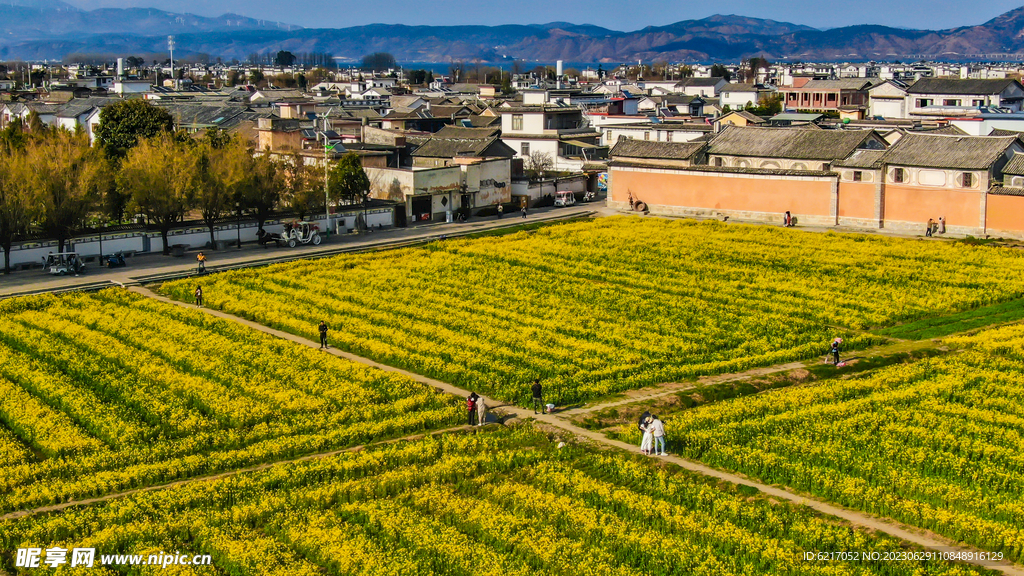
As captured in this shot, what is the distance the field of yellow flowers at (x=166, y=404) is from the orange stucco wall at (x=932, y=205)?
40.1 meters

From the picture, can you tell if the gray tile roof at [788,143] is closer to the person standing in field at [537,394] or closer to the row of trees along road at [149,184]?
the row of trees along road at [149,184]

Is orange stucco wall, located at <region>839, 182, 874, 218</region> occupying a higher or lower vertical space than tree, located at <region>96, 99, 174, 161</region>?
lower

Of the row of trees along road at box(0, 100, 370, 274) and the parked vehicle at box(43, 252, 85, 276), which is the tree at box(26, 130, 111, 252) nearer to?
the row of trees along road at box(0, 100, 370, 274)

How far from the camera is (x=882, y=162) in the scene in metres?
62.7

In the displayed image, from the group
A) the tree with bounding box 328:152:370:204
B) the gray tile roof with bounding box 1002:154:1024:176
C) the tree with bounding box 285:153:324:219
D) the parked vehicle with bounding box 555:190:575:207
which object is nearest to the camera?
the gray tile roof with bounding box 1002:154:1024:176

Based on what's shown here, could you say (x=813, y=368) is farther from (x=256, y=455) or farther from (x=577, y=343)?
(x=256, y=455)

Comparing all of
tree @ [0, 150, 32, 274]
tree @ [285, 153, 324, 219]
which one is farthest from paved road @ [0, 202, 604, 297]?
tree @ [285, 153, 324, 219]

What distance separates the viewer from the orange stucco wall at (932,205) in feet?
196

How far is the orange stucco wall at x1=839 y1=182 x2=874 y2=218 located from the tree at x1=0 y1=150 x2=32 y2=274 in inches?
1792

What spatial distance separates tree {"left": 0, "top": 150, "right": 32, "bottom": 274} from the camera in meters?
48.5

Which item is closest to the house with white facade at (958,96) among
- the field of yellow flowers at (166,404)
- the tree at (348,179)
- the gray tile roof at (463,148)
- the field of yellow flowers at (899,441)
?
the gray tile roof at (463,148)

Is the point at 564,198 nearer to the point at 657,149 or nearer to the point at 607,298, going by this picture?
the point at 657,149

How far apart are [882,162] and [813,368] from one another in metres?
31.7

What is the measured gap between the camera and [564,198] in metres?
76.3
